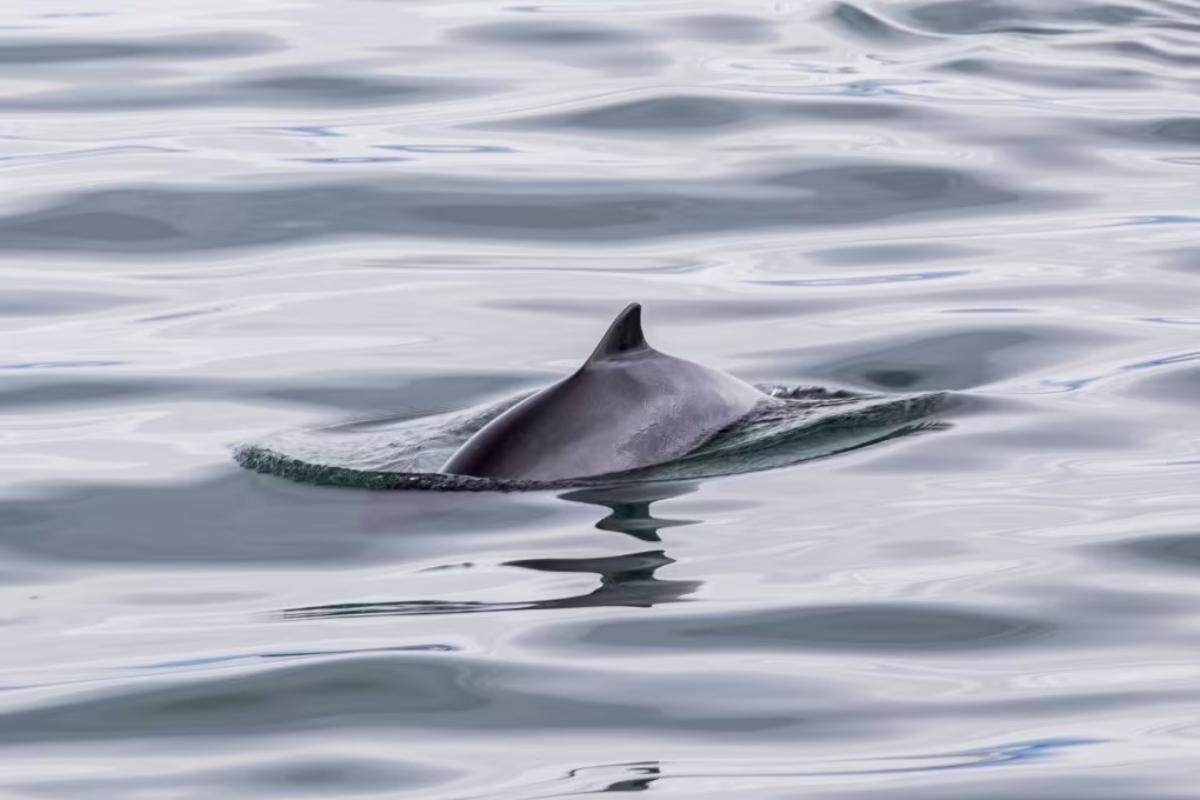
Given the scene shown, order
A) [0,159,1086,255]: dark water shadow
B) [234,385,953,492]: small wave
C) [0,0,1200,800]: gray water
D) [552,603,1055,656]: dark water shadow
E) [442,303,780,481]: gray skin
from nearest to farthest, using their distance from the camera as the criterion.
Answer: [0,0,1200,800]: gray water, [552,603,1055,656]: dark water shadow, [442,303,780,481]: gray skin, [234,385,953,492]: small wave, [0,159,1086,255]: dark water shadow

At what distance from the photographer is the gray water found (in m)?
7.84

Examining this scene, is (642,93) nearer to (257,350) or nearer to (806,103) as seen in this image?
(806,103)

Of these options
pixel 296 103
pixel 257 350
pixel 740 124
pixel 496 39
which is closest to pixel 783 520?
pixel 257 350

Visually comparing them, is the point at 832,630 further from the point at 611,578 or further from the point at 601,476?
the point at 601,476

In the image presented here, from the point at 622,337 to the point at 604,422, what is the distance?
1.46 ft

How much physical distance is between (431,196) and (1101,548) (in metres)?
9.23

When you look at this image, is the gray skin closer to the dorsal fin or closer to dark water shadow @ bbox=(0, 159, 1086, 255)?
the dorsal fin

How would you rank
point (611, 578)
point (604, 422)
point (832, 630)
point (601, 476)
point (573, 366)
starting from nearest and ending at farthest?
1. point (832, 630)
2. point (611, 578)
3. point (601, 476)
4. point (604, 422)
5. point (573, 366)

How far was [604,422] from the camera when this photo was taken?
10812 mm

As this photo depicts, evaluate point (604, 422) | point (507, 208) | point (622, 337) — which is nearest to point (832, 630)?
point (604, 422)

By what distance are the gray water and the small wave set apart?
0.14 meters

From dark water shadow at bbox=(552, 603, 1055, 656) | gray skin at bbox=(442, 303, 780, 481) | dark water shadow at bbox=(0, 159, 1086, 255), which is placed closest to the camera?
dark water shadow at bbox=(552, 603, 1055, 656)

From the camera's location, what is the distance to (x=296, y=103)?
22.0 m

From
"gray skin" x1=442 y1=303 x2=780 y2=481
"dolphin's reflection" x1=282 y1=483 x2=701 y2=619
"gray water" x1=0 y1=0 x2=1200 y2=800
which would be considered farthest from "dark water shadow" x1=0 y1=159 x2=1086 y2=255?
"dolphin's reflection" x1=282 y1=483 x2=701 y2=619
